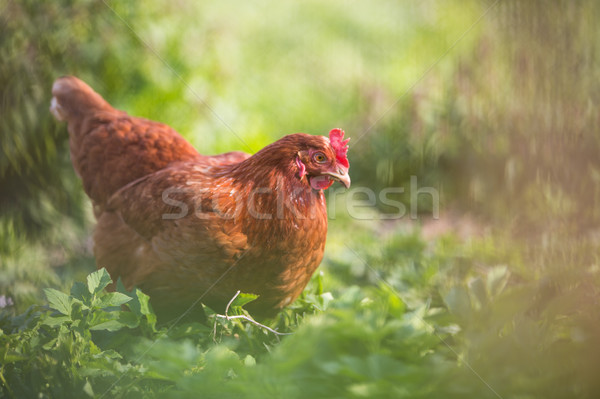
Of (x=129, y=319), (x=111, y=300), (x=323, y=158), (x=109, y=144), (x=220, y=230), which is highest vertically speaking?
(x=323, y=158)

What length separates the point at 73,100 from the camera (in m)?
2.73

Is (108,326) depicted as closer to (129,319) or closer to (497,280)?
(129,319)

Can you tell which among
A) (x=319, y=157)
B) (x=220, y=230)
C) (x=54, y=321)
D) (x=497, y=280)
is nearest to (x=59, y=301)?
(x=54, y=321)

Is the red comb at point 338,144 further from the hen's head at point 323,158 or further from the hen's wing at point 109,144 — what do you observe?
the hen's wing at point 109,144

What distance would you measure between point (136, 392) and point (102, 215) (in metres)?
1.11

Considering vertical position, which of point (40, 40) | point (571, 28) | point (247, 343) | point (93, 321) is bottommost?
point (247, 343)

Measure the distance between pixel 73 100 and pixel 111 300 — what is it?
1453 mm

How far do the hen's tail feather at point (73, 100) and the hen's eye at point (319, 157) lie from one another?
4.32 ft

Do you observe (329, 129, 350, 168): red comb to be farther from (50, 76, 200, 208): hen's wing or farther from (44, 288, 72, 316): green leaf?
(44, 288, 72, 316): green leaf

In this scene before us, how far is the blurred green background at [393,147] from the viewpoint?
1.07 m

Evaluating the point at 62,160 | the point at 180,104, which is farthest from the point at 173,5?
the point at 62,160

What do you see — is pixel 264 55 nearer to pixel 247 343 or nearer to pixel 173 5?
pixel 173 5

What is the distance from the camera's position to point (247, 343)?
6.13 ft

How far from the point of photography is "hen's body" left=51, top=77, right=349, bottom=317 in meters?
1.93
